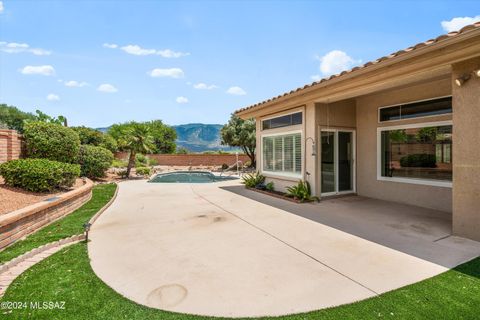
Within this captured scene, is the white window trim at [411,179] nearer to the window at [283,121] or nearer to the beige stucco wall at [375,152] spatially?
the beige stucco wall at [375,152]

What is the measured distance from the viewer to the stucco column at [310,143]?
8.55 meters

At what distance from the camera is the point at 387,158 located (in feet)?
27.5

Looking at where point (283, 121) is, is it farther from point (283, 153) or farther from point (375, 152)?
point (375, 152)

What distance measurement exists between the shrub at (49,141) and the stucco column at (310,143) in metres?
9.74

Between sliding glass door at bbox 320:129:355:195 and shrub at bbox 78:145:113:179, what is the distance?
1298 centimetres

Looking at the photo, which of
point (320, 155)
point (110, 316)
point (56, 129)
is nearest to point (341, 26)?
point (320, 155)

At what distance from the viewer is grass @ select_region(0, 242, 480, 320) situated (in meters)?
2.64

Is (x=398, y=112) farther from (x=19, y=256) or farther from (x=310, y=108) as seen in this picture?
(x=19, y=256)

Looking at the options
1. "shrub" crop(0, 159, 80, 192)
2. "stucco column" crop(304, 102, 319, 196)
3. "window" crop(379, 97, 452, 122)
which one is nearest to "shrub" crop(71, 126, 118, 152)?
"shrub" crop(0, 159, 80, 192)

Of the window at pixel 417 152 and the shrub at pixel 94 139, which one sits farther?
the shrub at pixel 94 139

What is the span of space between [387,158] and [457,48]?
182 inches

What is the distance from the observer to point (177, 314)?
2672 millimetres

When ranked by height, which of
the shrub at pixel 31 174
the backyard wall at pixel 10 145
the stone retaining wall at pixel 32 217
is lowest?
the stone retaining wall at pixel 32 217

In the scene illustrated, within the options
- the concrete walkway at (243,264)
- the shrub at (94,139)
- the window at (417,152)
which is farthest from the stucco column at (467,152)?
the shrub at (94,139)
